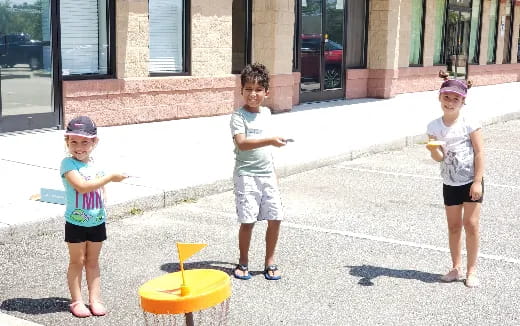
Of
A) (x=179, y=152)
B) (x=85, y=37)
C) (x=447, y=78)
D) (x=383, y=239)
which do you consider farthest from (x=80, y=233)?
(x=85, y=37)

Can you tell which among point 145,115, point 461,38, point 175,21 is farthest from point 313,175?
point 461,38

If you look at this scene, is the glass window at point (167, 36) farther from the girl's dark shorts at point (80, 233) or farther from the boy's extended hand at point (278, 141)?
the girl's dark shorts at point (80, 233)

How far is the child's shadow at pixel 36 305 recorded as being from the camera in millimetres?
4328

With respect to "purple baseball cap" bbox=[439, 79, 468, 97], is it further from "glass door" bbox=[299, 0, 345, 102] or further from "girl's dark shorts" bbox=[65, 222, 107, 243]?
"glass door" bbox=[299, 0, 345, 102]

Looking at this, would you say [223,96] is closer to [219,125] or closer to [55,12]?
[219,125]

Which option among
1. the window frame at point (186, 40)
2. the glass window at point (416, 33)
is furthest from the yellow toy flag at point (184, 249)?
the glass window at point (416, 33)

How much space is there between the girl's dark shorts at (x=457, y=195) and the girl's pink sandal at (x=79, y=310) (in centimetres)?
257

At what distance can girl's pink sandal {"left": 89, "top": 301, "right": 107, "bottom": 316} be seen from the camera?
425 cm

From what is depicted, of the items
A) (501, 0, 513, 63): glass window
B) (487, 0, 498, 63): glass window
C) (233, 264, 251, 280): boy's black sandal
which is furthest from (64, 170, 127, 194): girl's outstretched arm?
(501, 0, 513, 63): glass window

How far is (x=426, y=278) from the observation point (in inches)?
202

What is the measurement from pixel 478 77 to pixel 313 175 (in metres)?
18.4

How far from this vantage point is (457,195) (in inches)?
195

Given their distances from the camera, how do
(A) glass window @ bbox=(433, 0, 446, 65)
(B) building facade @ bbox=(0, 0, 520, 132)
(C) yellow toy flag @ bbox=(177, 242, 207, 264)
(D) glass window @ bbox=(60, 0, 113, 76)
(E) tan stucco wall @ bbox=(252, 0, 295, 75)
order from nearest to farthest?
(C) yellow toy flag @ bbox=(177, 242, 207, 264) < (B) building facade @ bbox=(0, 0, 520, 132) < (D) glass window @ bbox=(60, 0, 113, 76) < (E) tan stucco wall @ bbox=(252, 0, 295, 75) < (A) glass window @ bbox=(433, 0, 446, 65)

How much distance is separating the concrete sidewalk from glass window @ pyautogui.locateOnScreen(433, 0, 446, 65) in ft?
21.3
